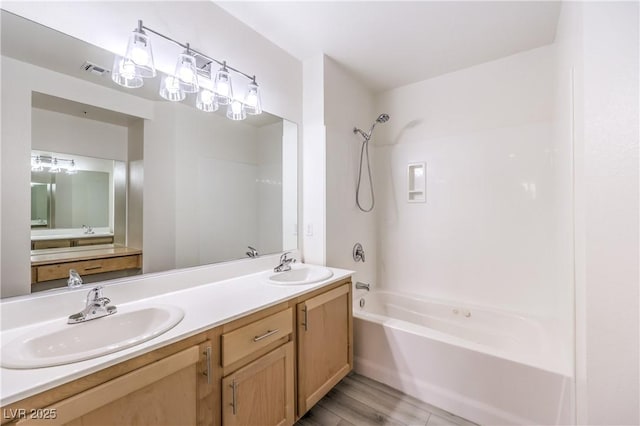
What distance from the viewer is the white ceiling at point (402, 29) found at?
5.62 ft

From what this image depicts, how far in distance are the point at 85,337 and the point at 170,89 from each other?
1.26 m

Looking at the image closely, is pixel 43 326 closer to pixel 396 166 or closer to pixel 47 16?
pixel 47 16

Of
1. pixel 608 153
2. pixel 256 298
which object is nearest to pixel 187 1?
pixel 256 298

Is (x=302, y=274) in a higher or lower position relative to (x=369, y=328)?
higher

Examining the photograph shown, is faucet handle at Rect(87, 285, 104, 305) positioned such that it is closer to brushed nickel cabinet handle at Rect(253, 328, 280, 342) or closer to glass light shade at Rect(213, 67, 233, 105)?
brushed nickel cabinet handle at Rect(253, 328, 280, 342)

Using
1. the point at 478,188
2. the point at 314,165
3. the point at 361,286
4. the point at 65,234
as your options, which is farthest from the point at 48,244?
the point at 478,188

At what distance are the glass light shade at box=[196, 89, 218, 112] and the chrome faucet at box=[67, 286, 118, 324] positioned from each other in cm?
115

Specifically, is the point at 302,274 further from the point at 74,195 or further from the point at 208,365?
the point at 74,195

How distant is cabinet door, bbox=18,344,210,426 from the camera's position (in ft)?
2.47

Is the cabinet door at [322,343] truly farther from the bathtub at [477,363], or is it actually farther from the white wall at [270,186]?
the white wall at [270,186]

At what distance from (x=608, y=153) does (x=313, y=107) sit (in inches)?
72.0

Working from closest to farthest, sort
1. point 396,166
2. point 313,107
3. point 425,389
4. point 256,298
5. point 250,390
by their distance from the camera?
1. point 250,390
2. point 256,298
3. point 425,389
4. point 313,107
5. point 396,166

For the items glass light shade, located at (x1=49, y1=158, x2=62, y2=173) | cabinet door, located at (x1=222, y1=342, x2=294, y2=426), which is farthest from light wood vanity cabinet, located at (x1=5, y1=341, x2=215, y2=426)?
glass light shade, located at (x1=49, y1=158, x2=62, y2=173)

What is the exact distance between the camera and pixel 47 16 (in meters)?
1.12
